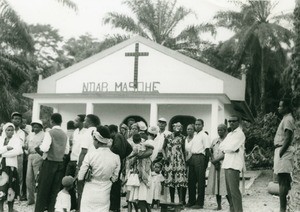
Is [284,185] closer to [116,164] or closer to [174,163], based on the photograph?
[116,164]

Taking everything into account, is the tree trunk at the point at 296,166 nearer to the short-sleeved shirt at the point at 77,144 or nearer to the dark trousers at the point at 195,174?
the dark trousers at the point at 195,174

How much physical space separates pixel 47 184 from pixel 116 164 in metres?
1.97

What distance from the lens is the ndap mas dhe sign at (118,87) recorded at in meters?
17.8

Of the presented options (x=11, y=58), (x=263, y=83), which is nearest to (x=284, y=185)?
(x=11, y=58)

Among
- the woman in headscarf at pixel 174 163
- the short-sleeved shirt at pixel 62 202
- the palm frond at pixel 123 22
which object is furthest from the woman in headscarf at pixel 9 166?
the palm frond at pixel 123 22

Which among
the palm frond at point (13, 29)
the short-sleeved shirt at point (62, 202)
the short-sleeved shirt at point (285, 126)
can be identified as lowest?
the short-sleeved shirt at point (62, 202)

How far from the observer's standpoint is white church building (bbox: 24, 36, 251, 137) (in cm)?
1730

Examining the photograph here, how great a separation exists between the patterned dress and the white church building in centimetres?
734

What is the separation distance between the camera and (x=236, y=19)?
97.5ft

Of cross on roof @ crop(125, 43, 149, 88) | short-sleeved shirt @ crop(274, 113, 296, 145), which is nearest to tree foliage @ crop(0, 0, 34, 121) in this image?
cross on roof @ crop(125, 43, 149, 88)

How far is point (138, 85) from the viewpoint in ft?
58.7

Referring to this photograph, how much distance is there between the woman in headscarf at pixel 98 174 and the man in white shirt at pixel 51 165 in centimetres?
160

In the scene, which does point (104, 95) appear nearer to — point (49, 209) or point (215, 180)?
point (215, 180)

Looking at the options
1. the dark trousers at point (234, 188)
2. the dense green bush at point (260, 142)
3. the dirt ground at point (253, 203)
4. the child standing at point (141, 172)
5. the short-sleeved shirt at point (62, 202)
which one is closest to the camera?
the short-sleeved shirt at point (62, 202)
